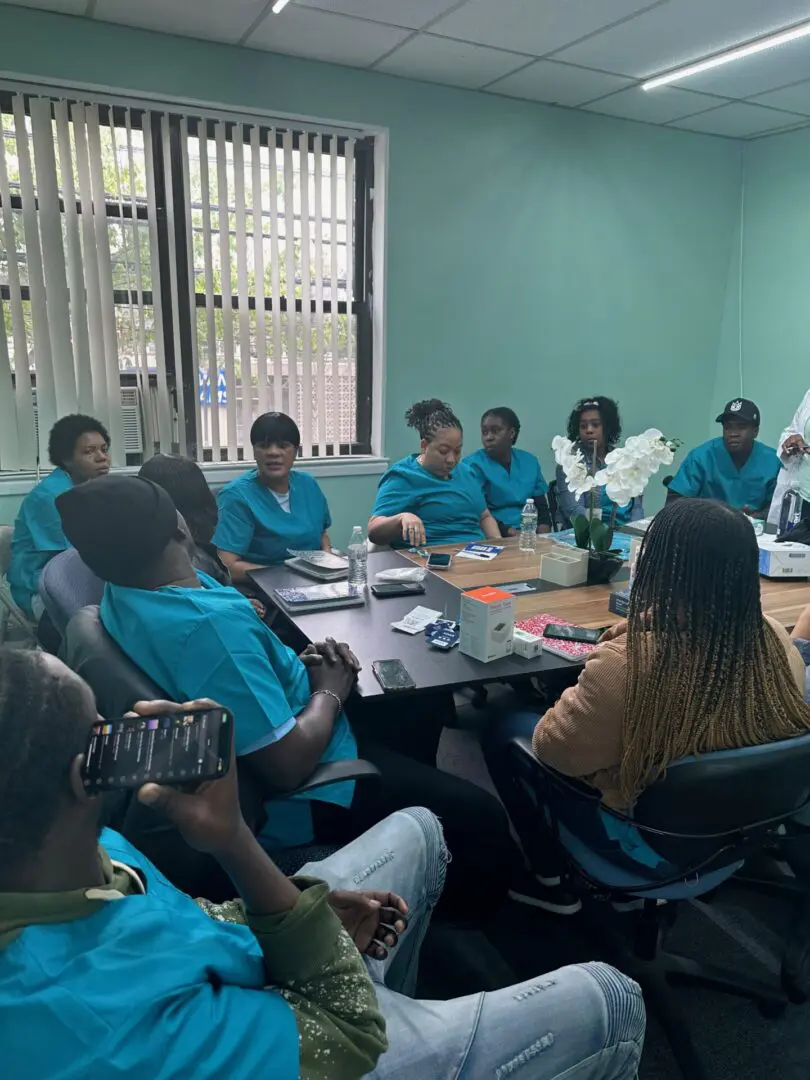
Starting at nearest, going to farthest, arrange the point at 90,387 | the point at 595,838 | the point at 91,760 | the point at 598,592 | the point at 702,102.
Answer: the point at 91,760, the point at 595,838, the point at 598,592, the point at 90,387, the point at 702,102

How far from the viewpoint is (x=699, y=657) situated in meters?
1.30

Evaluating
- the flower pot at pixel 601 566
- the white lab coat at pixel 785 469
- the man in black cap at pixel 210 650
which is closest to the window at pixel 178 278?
the flower pot at pixel 601 566

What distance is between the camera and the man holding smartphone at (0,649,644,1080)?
0.66 meters

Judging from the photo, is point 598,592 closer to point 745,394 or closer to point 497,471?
point 497,471

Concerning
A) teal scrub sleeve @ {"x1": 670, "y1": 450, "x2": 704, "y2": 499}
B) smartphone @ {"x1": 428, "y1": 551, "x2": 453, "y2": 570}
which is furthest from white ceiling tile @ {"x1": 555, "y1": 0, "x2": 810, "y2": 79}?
smartphone @ {"x1": 428, "y1": 551, "x2": 453, "y2": 570}

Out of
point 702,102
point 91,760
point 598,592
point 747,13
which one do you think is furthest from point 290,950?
point 702,102

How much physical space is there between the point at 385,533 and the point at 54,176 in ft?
7.45

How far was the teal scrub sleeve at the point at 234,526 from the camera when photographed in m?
2.84

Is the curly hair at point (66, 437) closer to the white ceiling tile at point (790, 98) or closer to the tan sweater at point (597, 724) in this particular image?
the tan sweater at point (597, 724)

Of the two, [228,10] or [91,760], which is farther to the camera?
[228,10]

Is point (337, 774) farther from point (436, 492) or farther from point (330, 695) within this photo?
point (436, 492)

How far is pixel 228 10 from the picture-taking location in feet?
10.0

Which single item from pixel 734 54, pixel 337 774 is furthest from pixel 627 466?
pixel 734 54

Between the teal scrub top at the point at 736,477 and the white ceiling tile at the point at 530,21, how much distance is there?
6.73 feet
